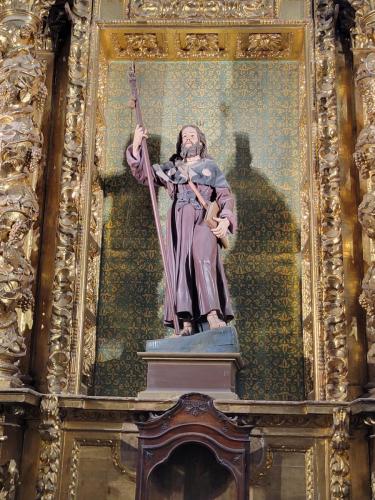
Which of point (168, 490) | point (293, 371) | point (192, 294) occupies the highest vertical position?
point (192, 294)

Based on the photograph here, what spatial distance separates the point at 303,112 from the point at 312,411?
116 inches

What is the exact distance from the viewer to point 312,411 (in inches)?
242

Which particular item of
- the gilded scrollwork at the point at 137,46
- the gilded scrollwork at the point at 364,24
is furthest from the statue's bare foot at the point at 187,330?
the gilded scrollwork at the point at 137,46

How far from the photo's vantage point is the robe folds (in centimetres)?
646

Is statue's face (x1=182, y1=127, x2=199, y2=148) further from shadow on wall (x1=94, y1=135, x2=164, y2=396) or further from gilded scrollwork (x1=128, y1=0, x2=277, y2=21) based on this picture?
gilded scrollwork (x1=128, y1=0, x2=277, y2=21)

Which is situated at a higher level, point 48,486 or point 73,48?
point 73,48

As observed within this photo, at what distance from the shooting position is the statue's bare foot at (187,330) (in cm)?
638

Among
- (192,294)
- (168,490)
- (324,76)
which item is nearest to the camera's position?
(168,490)

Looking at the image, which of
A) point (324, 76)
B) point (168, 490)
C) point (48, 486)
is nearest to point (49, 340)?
point (48, 486)

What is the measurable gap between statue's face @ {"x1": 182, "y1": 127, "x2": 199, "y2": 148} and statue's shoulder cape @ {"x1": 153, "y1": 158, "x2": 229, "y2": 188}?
0.19m

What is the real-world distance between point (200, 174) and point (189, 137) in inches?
16.8

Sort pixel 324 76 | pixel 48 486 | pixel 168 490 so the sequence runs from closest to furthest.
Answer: pixel 168 490, pixel 48 486, pixel 324 76

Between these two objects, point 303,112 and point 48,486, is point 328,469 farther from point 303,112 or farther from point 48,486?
point 303,112

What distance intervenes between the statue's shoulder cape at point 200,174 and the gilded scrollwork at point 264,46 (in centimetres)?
154
